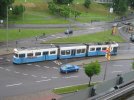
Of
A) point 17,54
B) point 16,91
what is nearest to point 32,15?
point 17,54

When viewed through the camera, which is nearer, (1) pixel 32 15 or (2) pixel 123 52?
(2) pixel 123 52

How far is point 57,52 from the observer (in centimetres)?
5569

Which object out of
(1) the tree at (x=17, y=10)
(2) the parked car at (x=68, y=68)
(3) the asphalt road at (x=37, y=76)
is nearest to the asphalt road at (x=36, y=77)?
(3) the asphalt road at (x=37, y=76)

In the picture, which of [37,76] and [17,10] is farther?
[17,10]

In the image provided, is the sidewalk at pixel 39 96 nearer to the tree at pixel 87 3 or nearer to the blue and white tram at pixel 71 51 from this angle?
the blue and white tram at pixel 71 51

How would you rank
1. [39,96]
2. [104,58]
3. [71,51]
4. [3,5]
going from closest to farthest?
1. [39,96]
2. [71,51]
3. [104,58]
4. [3,5]

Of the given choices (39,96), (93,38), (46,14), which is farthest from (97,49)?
(46,14)

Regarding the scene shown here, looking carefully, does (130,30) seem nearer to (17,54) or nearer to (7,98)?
(17,54)

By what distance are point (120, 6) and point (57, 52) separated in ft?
204

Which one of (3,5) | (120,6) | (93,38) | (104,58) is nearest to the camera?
(104,58)

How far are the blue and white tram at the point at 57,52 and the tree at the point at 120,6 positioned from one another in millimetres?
52726

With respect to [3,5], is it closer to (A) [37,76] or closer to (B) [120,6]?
(A) [37,76]

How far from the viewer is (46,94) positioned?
40156 mm

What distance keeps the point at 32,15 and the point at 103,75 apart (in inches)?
1848
